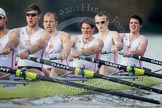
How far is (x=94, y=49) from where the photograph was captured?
387 centimetres

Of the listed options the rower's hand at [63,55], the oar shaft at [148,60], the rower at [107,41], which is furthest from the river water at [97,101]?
the rower's hand at [63,55]

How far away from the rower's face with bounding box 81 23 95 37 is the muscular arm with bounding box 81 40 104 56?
10cm

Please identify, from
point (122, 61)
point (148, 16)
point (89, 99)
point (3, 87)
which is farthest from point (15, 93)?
point (148, 16)

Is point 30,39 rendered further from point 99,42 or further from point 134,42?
point 134,42

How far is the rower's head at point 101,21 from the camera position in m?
3.84

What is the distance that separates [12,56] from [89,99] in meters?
0.79

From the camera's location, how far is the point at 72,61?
386 centimetres

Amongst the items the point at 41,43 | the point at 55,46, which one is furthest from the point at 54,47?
the point at 41,43

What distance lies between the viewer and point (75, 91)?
3.86m

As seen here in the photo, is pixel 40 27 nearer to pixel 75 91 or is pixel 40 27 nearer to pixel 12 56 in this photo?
pixel 12 56

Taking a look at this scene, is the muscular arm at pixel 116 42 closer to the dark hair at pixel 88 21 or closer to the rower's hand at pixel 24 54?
the dark hair at pixel 88 21

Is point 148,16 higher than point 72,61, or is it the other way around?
point 148,16

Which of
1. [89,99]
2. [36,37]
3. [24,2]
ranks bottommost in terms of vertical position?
[89,99]

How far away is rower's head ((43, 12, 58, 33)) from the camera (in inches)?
149
